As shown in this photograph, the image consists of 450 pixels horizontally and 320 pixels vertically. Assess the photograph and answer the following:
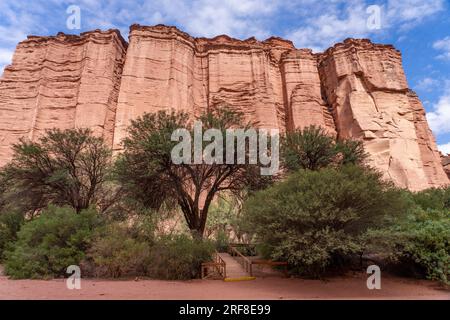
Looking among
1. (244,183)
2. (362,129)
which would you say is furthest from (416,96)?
(244,183)

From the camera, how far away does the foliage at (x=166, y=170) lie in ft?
50.3

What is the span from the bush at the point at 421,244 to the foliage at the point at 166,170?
26.1ft

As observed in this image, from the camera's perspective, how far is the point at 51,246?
39.2ft

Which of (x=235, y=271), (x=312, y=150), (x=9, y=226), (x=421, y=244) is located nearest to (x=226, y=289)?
(x=235, y=271)

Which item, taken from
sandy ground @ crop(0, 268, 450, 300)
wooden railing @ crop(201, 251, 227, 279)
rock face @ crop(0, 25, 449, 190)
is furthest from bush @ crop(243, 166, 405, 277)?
rock face @ crop(0, 25, 449, 190)

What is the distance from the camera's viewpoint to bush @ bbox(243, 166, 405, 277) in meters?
9.89

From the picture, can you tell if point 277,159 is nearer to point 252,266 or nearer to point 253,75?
point 252,266

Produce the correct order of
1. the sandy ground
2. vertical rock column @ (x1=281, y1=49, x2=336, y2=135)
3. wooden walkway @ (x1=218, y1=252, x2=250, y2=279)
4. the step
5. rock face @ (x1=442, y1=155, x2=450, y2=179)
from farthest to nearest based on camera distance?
rock face @ (x1=442, y1=155, x2=450, y2=179) < vertical rock column @ (x1=281, y1=49, x2=336, y2=135) < wooden walkway @ (x1=218, y1=252, x2=250, y2=279) < the step < the sandy ground

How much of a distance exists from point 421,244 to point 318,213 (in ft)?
12.8

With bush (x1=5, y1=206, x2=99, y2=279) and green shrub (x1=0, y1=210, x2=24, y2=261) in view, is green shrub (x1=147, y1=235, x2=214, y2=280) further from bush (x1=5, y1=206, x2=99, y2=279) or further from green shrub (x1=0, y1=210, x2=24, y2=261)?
green shrub (x1=0, y1=210, x2=24, y2=261)

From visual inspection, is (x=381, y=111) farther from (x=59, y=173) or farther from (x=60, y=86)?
(x=60, y=86)

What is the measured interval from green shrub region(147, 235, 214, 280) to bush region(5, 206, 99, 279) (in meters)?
2.75
